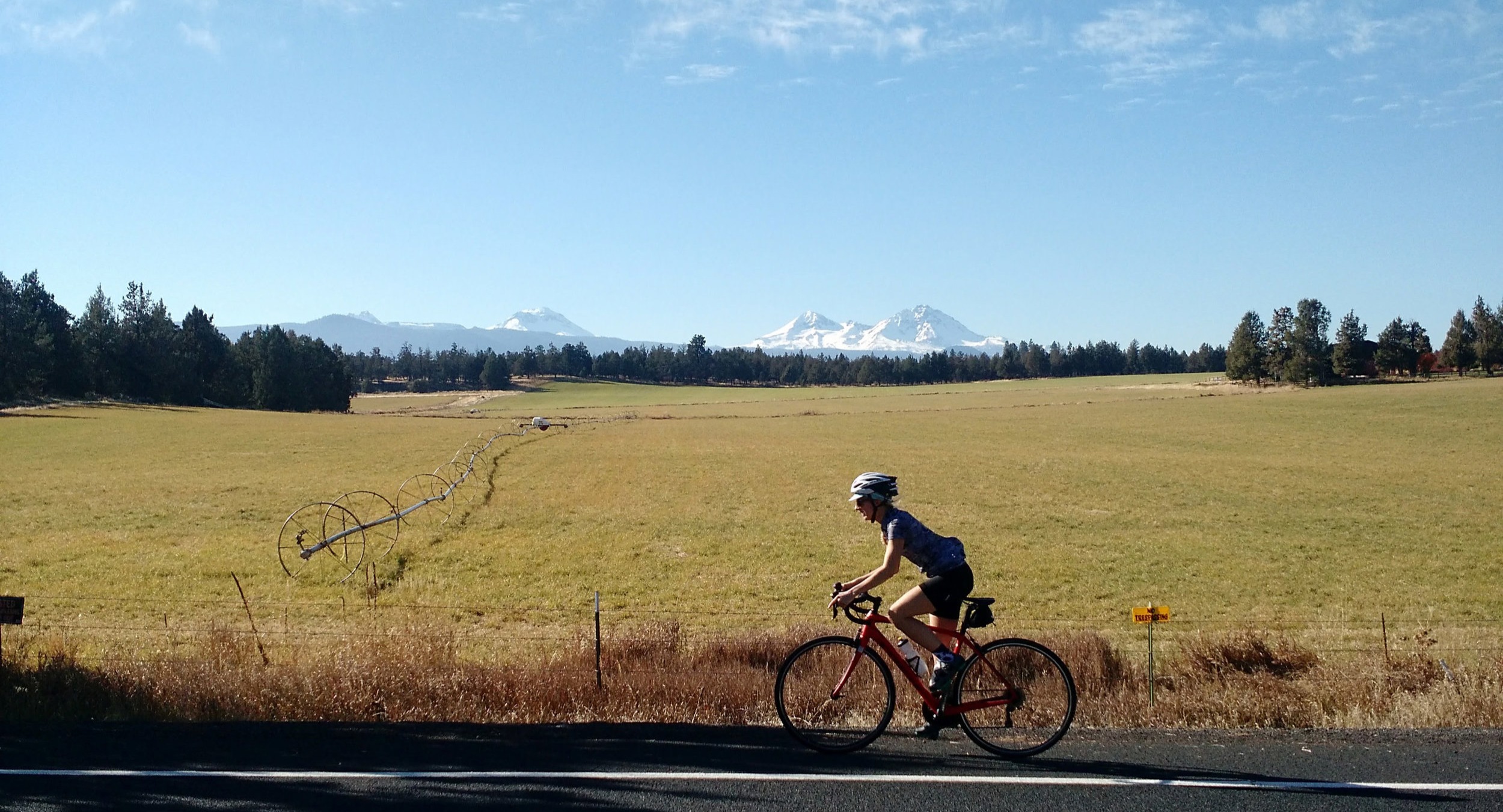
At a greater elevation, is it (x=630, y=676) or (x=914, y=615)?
(x=914, y=615)

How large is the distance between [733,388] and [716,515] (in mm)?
169018

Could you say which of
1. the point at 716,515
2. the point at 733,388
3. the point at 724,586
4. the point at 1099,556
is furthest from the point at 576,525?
the point at 733,388

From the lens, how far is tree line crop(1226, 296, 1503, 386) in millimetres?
116938

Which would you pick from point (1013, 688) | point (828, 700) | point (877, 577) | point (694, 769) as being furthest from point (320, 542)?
point (1013, 688)

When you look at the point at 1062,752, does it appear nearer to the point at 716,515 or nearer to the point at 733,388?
the point at 716,515

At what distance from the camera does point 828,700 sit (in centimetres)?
751

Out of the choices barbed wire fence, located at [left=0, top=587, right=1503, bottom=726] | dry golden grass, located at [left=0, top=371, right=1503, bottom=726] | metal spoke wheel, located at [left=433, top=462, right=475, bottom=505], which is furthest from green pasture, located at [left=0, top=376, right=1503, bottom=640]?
barbed wire fence, located at [left=0, top=587, right=1503, bottom=726]

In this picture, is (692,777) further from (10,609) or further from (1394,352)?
(1394,352)

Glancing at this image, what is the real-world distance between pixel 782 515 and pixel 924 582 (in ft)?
79.2

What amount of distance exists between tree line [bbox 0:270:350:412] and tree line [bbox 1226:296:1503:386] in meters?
120

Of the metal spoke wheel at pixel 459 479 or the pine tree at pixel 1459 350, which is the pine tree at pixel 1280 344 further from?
the metal spoke wheel at pixel 459 479

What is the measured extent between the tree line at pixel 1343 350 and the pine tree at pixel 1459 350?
0.08 m

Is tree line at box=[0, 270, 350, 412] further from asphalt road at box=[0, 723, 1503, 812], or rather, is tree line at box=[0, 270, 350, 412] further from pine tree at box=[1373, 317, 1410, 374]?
pine tree at box=[1373, 317, 1410, 374]

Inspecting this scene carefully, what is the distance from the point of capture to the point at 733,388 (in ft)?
655
